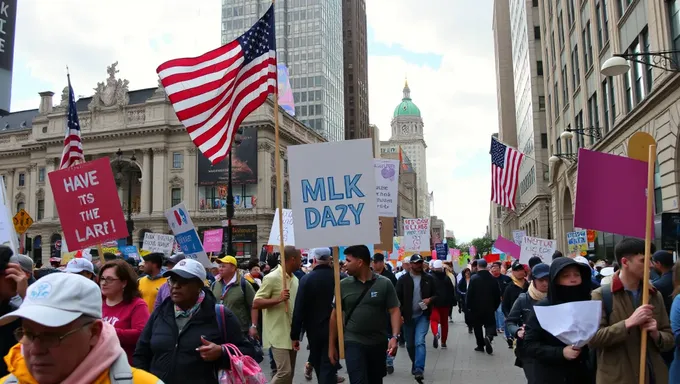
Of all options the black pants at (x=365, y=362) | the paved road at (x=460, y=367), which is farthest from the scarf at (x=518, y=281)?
the black pants at (x=365, y=362)

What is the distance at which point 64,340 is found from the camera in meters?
2.28

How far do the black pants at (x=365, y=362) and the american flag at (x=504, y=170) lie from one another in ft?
55.5

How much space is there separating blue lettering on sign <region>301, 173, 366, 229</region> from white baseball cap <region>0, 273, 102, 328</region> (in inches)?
159

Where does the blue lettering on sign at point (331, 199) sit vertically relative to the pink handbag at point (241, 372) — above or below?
above

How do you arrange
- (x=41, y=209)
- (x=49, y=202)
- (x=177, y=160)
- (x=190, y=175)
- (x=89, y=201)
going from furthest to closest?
(x=41, y=209) → (x=49, y=202) → (x=177, y=160) → (x=190, y=175) → (x=89, y=201)

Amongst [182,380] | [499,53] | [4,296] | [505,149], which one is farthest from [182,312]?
[499,53]

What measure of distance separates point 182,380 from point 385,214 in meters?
9.45

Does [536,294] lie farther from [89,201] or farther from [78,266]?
[89,201]

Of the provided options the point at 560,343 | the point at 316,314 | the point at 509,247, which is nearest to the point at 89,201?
the point at 316,314

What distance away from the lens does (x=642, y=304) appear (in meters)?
4.39

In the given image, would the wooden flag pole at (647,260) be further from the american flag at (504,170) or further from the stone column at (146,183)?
the stone column at (146,183)

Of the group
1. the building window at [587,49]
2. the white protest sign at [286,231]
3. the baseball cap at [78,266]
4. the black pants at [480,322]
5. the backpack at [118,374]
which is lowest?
the black pants at [480,322]

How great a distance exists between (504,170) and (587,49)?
12.7 metres

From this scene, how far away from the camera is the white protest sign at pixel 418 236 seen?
18.2 meters
